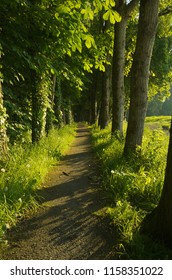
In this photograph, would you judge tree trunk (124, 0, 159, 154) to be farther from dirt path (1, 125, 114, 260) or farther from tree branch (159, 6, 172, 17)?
tree branch (159, 6, 172, 17)

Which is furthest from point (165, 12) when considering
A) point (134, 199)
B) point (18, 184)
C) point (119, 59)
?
point (18, 184)

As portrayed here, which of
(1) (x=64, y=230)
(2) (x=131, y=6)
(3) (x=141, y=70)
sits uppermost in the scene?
(2) (x=131, y=6)

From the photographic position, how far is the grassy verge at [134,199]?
3.51 metres

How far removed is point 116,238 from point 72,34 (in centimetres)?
460

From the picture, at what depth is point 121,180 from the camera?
558 cm

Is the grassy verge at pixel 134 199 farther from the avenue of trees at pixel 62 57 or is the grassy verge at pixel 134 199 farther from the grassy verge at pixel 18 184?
the grassy verge at pixel 18 184

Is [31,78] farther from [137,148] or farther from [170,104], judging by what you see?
[170,104]

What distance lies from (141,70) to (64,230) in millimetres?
5027

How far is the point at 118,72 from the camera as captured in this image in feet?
37.4

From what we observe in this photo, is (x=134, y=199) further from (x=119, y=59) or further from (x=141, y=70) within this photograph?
(x=119, y=59)

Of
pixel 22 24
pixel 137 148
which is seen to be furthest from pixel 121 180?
pixel 22 24

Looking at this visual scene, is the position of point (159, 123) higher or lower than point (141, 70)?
lower

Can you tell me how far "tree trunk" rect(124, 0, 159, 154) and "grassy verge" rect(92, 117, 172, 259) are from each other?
21.2 inches

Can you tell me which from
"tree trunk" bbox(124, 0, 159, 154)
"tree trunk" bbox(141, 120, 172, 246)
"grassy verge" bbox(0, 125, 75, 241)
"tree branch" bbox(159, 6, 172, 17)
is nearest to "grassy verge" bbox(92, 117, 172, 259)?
"tree trunk" bbox(141, 120, 172, 246)
